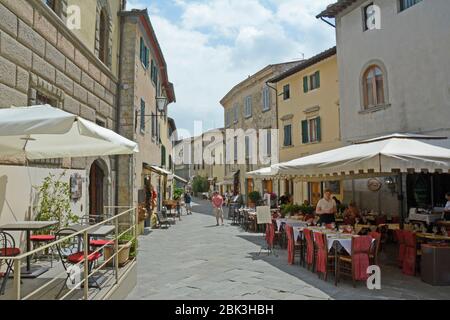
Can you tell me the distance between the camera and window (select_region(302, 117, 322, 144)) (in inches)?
771

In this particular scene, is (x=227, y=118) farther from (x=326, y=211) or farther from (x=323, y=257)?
(x=323, y=257)

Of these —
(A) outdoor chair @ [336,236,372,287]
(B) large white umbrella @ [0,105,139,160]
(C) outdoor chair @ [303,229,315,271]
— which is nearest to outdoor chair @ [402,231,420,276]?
(A) outdoor chair @ [336,236,372,287]

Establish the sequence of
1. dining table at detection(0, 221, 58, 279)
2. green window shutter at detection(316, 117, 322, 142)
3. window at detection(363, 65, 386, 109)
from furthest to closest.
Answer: green window shutter at detection(316, 117, 322, 142)
window at detection(363, 65, 386, 109)
dining table at detection(0, 221, 58, 279)

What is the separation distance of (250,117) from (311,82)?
356 inches

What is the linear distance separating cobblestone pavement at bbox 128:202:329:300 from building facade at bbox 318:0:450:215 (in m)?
5.89

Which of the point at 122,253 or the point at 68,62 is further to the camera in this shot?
the point at 68,62

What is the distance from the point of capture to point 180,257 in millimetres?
9484

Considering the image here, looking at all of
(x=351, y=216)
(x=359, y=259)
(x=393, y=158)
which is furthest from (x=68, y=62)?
(x=351, y=216)

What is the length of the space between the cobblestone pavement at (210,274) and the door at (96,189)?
180cm

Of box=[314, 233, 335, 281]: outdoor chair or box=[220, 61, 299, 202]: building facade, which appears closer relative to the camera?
box=[314, 233, 335, 281]: outdoor chair

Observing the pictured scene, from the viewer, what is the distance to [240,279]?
7176mm

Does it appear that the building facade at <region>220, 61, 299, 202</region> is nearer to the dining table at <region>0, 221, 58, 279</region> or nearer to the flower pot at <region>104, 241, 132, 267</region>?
the flower pot at <region>104, 241, 132, 267</region>

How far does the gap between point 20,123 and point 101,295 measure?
246 centimetres

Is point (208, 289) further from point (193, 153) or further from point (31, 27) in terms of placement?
point (193, 153)
